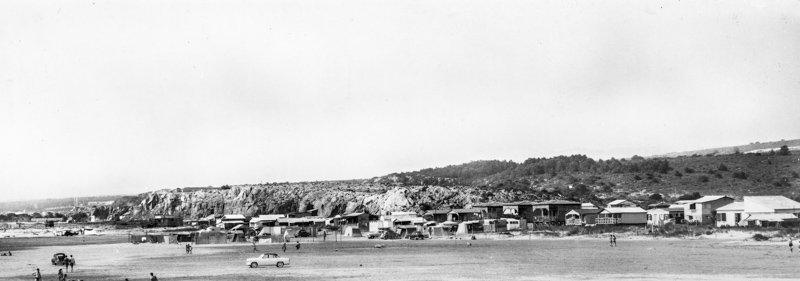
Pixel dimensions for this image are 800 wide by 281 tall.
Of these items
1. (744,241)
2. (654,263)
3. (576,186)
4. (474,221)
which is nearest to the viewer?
(654,263)

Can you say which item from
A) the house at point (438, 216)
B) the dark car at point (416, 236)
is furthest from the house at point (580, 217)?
the dark car at point (416, 236)

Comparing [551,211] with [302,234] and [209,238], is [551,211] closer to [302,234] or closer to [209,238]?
[302,234]

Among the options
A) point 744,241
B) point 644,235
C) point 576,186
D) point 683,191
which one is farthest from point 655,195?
point 744,241

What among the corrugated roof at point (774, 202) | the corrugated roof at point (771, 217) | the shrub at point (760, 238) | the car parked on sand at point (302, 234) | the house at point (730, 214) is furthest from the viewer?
the car parked on sand at point (302, 234)

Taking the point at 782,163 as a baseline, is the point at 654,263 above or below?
below

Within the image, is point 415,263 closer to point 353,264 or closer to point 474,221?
point 353,264

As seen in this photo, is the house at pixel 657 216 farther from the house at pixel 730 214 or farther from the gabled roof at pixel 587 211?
the house at pixel 730 214
